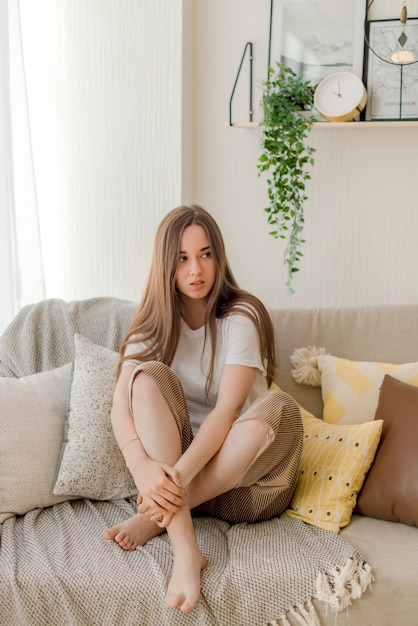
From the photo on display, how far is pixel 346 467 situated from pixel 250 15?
1.59 meters

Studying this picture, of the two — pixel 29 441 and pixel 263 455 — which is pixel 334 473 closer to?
pixel 263 455

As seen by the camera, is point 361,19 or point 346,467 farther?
point 361,19

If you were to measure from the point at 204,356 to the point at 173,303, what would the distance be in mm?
164

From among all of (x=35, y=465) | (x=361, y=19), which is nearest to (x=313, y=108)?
→ (x=361, y=19)

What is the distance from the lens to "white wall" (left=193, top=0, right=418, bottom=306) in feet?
8.15

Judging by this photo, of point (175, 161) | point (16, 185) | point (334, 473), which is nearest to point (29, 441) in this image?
point (334, 473)

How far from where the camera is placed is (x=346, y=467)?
1780mm

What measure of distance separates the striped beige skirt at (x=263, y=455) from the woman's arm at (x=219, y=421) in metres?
0.06

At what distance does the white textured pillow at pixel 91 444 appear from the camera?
70.9 inches

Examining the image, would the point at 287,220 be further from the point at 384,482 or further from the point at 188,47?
the point at 384,482

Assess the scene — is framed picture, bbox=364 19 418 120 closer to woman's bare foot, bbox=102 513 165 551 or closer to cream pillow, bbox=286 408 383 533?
cream pillow, bbox=286 408 383 533

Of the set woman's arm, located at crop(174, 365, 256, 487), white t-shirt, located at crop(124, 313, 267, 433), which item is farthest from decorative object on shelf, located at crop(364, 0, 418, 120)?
woman's arm, located at crop(174, 365, 256, 487)

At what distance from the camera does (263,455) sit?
5.32 feet

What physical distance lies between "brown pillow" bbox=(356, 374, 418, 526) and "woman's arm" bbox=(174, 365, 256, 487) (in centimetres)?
36
